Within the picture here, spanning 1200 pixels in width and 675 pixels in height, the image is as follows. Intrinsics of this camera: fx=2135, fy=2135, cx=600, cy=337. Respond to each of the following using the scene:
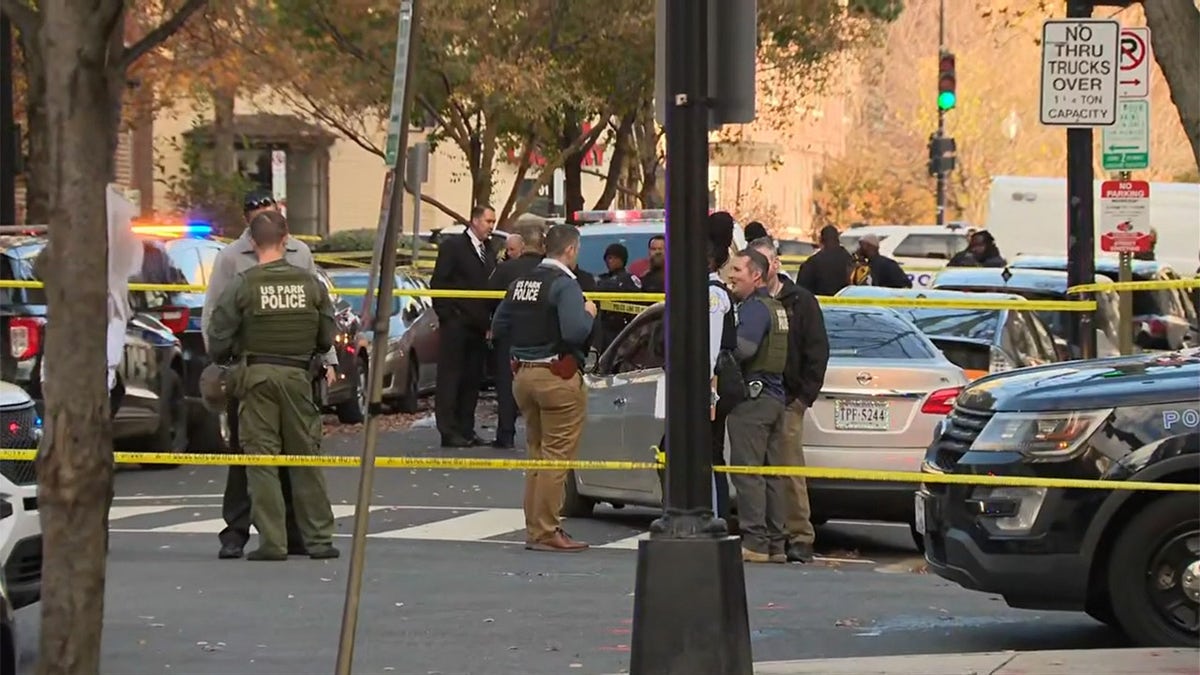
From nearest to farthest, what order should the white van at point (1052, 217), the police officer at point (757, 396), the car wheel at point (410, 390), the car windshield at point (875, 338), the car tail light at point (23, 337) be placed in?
the police officer at point (757, 396) → the car windshield at point (875, 338) → the car tail light at point (23, 337) → the car wheel at point (410, 390) → the white van at point (1052, 217)

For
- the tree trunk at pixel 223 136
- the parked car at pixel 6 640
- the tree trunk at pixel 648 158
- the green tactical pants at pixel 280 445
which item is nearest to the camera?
the parked car at pixel 6 640

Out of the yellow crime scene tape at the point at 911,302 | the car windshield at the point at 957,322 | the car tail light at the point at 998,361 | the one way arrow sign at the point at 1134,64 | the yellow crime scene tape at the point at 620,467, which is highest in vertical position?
the one way arrow sign at the point at 1134,64

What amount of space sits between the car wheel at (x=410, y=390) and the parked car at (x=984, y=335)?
6.38 m

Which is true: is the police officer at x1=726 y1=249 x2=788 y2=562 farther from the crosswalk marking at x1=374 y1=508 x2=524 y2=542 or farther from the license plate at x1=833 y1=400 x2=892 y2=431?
the crosswalk marking at x1=374 y1=508 x2=524 y2=542

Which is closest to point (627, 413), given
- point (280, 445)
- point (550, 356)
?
point (550, 356)

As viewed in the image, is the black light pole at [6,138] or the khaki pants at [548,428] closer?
the khaki pants at [548,428]

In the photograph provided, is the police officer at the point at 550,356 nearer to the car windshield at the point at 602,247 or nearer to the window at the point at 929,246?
the car windshield at the point at 602,247

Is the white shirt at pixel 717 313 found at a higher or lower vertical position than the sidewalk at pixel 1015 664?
higher

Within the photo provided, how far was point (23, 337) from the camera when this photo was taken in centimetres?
1427

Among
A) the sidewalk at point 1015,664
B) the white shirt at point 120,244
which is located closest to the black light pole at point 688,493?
the sidewalk at point 1015,664

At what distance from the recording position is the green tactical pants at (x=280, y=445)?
451 inches

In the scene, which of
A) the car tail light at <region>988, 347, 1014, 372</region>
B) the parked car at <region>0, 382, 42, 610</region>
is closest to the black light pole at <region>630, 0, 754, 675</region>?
the parked car at <region>0, 382, 42, 610</region>

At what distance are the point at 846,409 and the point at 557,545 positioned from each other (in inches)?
73.4

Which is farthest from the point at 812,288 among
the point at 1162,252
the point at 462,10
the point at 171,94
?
the point at 1162,252
